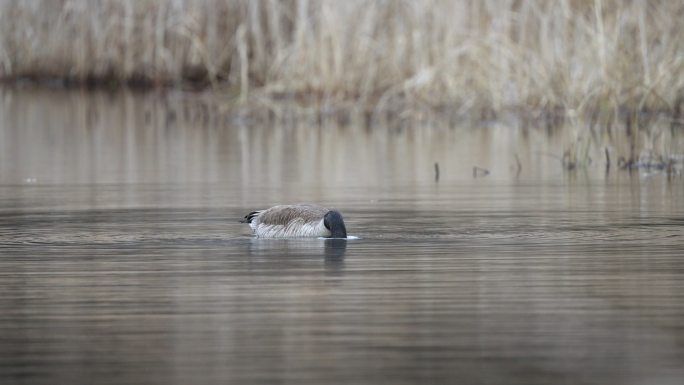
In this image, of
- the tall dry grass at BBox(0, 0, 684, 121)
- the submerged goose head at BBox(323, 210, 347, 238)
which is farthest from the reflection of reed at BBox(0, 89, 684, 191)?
the submerged goose head at BBox(323, 210, 347, 238)

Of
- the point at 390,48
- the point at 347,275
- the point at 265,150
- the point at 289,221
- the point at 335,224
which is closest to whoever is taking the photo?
the point at 347,275

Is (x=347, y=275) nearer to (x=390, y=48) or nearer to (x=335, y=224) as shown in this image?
(x=335, y=224)

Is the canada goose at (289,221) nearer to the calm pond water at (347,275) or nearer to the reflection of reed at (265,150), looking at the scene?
the calm pond water at (347,275)

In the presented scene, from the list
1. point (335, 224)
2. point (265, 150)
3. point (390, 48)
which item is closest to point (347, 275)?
point (335, 224)

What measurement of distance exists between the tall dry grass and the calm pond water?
3111 millimetres

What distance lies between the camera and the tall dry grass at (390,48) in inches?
784

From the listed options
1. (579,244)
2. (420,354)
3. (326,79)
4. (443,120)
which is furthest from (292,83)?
(420,354)

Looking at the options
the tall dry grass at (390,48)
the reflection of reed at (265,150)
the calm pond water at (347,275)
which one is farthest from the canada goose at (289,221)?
the tall dry grass at (390,48)

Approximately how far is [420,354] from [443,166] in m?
10.1

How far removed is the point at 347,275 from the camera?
8.66 m

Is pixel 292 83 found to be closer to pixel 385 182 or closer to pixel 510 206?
pixel 385 182

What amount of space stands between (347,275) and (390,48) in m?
14.9

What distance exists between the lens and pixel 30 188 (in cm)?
1447

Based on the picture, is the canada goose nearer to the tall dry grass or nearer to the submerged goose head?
the submerged goose head
